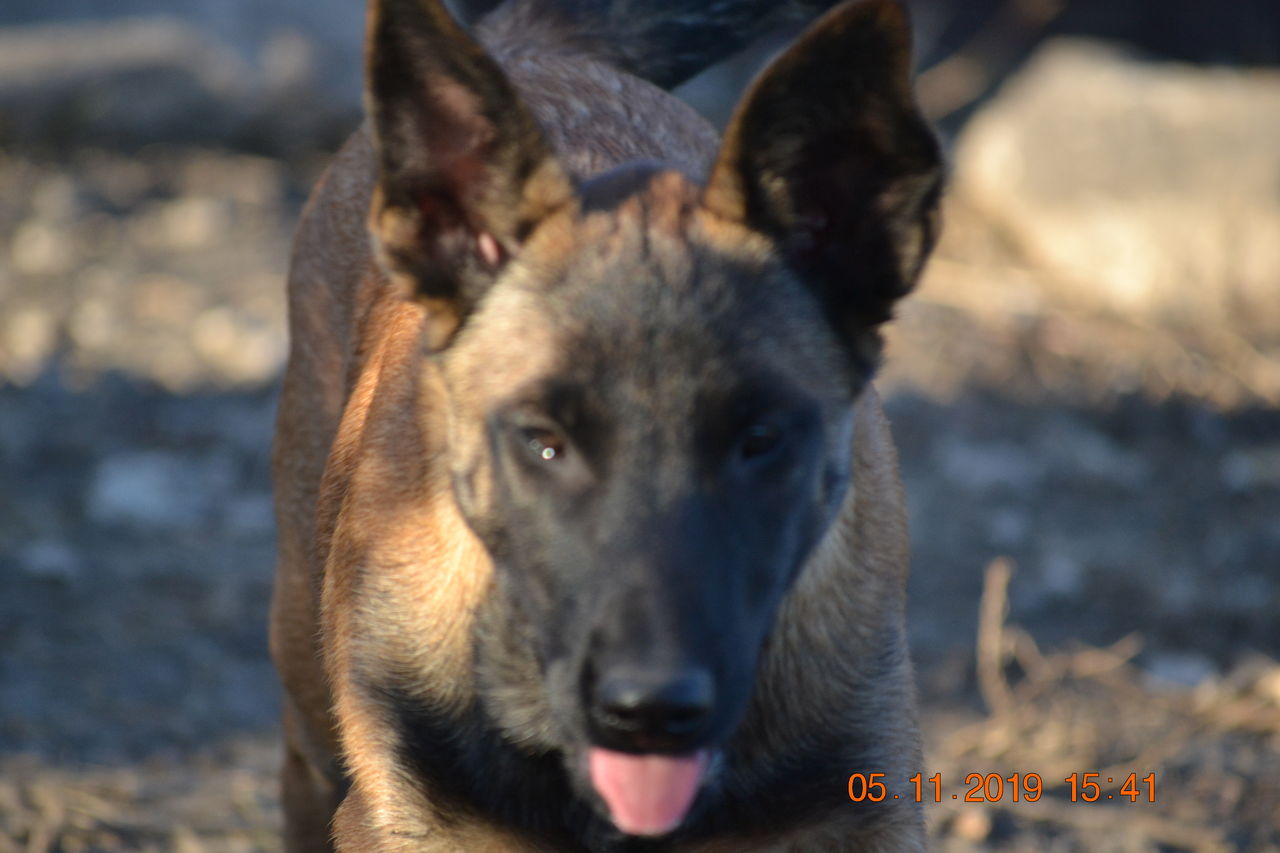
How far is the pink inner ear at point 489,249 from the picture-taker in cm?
276

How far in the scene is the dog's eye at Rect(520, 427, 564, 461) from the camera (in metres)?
2.52

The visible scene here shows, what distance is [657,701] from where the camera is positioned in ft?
7.48

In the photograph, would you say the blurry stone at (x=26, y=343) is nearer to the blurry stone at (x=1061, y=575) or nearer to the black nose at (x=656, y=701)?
the blurry stone at (x=1061, y=575)

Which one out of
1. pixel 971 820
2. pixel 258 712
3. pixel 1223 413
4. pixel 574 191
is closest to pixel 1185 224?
pixel 1223 413

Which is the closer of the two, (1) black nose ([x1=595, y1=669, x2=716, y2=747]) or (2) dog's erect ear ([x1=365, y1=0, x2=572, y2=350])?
(1) black nose ([x1=595, y1=669, x2=716, y2=747])

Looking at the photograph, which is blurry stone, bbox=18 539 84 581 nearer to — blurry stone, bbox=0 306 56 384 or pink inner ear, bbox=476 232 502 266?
blurry stone, bbox=0 306 56 384

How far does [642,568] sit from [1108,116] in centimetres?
707

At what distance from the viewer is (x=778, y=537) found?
2.56 m

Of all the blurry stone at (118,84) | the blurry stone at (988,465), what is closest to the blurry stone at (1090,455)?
the blurry stone at (988,465)

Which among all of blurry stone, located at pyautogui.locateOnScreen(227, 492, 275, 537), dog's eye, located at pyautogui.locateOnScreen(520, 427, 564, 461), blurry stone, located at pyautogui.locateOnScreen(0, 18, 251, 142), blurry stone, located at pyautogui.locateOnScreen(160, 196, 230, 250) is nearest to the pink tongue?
dog's eye, located at pyautogui.locateOnScreen(520, 427, 564, 461)

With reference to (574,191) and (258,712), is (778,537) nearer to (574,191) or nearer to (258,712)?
(574,191)

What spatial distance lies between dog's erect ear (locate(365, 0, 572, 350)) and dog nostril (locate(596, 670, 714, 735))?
80 cm

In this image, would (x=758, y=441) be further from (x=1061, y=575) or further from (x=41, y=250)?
(x=41, y=250)
